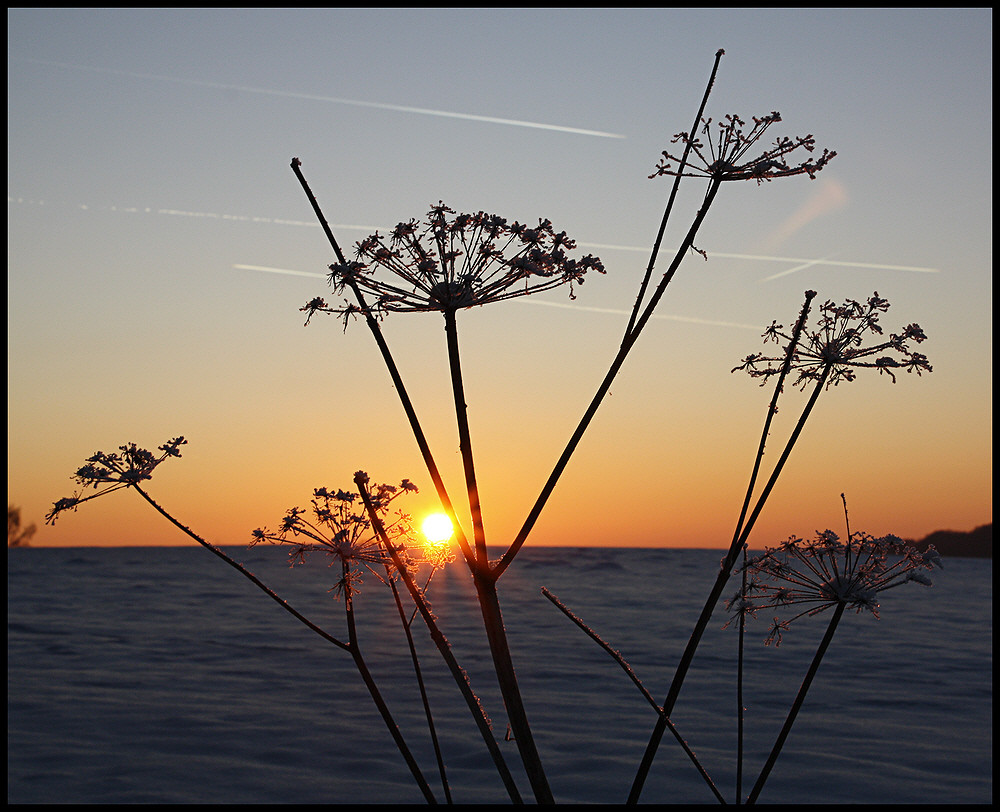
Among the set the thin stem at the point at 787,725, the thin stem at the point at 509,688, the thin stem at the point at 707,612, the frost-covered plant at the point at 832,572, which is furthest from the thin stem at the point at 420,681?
the frost-covered plant at the point at 832,572

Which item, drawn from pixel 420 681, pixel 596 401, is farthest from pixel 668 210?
pixel 420 681

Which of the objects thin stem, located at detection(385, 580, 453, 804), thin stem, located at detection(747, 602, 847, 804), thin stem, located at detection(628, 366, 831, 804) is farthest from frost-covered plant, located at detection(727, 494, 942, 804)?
thin stem, located at detection(385, 580, 453, 804)

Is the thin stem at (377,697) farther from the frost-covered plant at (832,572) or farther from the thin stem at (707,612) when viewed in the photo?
the frost-covered plant at (832,572)

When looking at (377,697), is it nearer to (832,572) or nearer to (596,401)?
(596,401)

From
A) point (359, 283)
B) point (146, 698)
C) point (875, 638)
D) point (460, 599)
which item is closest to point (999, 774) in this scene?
point (359, 283)

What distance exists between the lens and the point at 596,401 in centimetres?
210

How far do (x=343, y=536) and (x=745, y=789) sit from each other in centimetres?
1950

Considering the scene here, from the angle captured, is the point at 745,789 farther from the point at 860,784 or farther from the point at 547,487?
the point at 547,487

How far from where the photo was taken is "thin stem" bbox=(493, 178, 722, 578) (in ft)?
6.87

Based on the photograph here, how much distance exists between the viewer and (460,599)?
6275 cm

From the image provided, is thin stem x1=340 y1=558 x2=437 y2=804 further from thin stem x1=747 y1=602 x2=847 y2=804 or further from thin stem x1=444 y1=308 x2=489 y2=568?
thin stem x1=747 y1=602 x2=847 y2=804

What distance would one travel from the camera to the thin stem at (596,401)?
2094 millimetres

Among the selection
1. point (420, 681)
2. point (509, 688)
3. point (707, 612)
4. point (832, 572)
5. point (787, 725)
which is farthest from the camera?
point (832, 572)

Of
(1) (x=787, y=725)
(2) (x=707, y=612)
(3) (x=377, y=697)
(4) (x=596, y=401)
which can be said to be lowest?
(1) (x=787, y=725)
